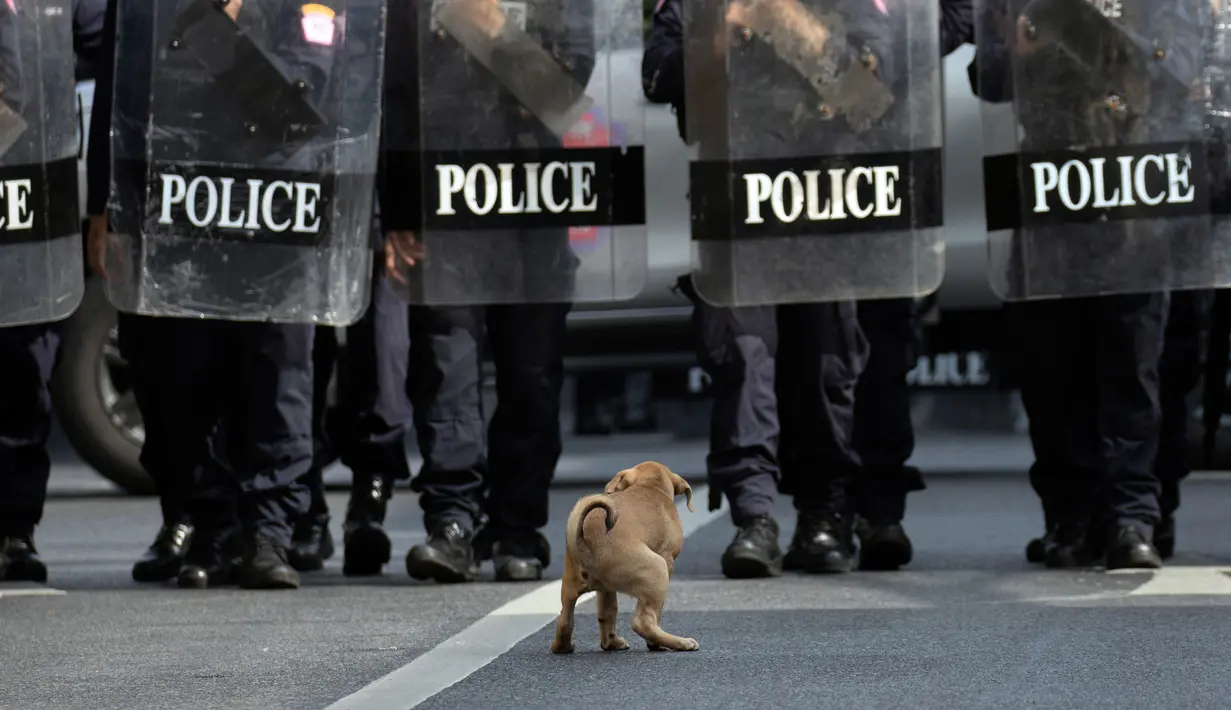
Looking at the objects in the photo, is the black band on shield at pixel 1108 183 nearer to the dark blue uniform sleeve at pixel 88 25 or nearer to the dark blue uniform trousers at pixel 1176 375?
the dark blue uniform trousers at pixel 1176 375

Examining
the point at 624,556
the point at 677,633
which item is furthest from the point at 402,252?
the point at 624,556

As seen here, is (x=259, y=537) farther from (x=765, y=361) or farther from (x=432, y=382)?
(x=765, y=361)

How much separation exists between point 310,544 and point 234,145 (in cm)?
135

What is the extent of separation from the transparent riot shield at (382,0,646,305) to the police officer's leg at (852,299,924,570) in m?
0.74

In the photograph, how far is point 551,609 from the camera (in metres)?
5.77

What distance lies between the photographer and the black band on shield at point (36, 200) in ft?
21.4

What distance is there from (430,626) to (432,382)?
4.16 feet

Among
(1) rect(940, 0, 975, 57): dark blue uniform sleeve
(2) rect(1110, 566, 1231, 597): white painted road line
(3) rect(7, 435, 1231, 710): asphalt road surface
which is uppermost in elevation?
(1) rect(940, 0, 975, 57): dark blue uniform sleeve

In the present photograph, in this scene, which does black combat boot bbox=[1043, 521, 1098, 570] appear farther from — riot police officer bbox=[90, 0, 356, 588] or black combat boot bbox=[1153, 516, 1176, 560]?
riot police officer bbox=[90, 0, 356, 588]

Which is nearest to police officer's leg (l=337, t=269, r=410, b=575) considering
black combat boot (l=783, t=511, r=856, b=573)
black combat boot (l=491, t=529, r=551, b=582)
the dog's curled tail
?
black combat boot (l=491, t=529, r=551, b=582)

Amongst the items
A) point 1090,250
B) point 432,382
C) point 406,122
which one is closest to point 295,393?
point 432,382

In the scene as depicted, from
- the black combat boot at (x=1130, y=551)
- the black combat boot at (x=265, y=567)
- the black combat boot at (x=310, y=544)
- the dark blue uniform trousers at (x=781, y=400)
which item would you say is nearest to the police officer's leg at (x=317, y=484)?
the black combat boot at (x=310, y=544)

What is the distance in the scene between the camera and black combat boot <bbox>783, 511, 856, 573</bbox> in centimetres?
672

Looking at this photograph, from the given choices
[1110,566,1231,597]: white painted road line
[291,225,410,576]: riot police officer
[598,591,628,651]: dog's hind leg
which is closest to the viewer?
[598,591,628,651]: dog's hind leg
